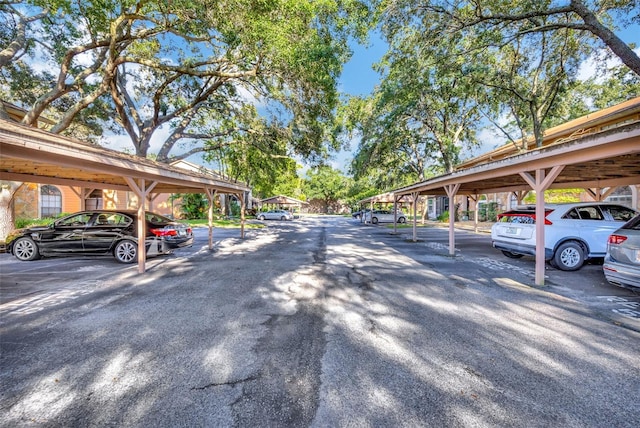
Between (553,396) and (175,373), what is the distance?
10.8 ft

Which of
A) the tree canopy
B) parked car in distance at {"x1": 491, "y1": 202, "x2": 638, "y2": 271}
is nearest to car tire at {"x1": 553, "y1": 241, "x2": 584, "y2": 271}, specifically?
parked car in distance at {"x1": 491, "y1": 202, "x2": 638, "y2": 271}

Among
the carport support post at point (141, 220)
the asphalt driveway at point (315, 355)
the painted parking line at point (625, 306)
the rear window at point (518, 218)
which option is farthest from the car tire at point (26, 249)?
the rear window at point (518, 218)

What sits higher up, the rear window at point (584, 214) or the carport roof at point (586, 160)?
the carport roof at point (586, 160)

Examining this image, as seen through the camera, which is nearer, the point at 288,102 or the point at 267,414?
the point at 267,414

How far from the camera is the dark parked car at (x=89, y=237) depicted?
7.18m

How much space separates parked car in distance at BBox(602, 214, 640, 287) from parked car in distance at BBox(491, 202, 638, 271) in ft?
6.15

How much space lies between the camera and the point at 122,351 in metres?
2.89

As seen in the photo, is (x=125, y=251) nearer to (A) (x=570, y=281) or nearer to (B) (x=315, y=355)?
(B) (x=315, y=355)

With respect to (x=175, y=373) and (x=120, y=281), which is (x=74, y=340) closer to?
(x=175, y=373)

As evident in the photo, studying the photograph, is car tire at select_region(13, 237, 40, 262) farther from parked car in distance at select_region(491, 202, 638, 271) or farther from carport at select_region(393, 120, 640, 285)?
parked car in distance at select_region(491, 202, 638, 271)

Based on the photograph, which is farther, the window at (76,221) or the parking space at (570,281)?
the window at (76,221)

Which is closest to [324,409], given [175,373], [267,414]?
[267,414]

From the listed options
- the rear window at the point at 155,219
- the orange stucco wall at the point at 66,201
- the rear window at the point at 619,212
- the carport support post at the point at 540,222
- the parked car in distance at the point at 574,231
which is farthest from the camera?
the orange stucco wall at the point at 66,201

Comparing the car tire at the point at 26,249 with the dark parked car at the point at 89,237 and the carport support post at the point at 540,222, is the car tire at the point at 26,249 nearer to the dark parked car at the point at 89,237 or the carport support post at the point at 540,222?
the dark parked car at the point at 89,237
